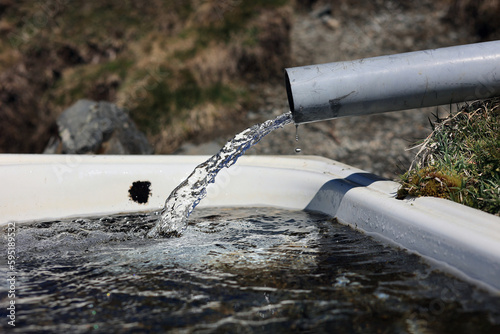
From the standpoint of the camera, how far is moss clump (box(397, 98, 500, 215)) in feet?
7.09

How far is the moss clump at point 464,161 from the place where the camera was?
216 centimetres

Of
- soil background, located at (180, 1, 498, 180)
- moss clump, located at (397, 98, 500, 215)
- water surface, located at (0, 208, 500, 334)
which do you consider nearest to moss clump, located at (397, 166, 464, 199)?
moss clump, located at (397, 98, 500, 215)

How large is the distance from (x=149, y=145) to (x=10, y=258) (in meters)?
3.62

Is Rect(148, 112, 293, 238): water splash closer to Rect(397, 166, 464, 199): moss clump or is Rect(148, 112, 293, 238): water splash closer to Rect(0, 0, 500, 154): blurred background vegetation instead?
Rect(397, 166, 464, 199): moss clump

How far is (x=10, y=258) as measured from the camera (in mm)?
2268

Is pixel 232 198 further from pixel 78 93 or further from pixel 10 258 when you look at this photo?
pixel 78 93

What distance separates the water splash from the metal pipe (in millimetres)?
262

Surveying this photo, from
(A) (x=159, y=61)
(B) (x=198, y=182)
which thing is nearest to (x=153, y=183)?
(B) (x=198, y=182)

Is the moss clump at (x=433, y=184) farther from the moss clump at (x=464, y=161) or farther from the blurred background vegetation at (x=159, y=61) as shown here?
the blurred background vegetation at (x=159, y=61)

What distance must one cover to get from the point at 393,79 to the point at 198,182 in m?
1.17

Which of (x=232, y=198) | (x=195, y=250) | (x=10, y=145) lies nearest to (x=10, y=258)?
(x=195, y=250)

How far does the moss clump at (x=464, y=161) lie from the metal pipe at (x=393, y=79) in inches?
7.7

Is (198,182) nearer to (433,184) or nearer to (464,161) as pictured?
(433,184)

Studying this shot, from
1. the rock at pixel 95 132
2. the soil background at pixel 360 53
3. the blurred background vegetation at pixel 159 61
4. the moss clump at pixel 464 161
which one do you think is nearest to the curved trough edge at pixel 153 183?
the moss clump at pixel 464 161
